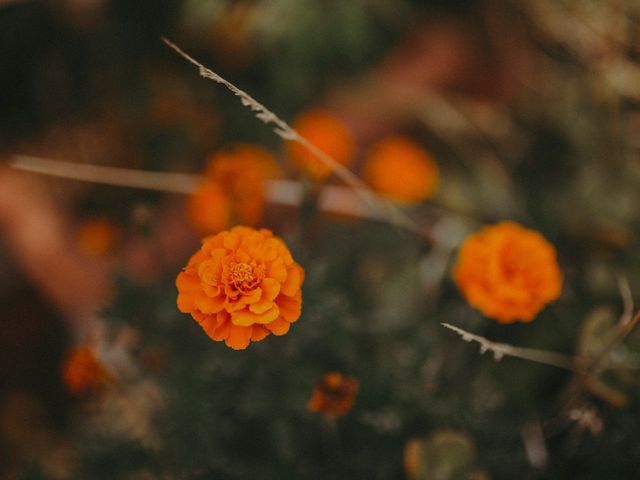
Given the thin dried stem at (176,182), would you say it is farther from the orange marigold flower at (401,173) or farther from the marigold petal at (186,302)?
the marigold petal at (186,302)

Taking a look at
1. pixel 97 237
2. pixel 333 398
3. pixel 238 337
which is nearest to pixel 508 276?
pixel 333 398

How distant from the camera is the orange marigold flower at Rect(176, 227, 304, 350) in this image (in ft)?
1.58

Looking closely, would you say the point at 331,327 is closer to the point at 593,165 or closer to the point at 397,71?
the point at 593,165

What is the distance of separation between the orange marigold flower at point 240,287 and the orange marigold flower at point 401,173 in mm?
766

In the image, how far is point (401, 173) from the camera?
1.24 meters

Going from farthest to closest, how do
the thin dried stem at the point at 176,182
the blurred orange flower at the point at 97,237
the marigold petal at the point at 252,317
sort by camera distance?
the blurred orange flower at the point at 97,237 < the thin dried stem at the point at 176,182 < the marigold petal at the point at 252,317

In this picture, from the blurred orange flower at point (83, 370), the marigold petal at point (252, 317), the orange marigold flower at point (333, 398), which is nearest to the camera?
the marigold petal at point (252, 317)

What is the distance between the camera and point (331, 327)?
2.55 ft

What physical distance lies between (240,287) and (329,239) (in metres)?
0.60

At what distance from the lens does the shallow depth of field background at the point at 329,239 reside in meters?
0.79

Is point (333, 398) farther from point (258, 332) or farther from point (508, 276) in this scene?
point (508, 276)

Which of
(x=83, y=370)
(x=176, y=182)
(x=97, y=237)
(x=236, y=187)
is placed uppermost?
(x=236, y=187)

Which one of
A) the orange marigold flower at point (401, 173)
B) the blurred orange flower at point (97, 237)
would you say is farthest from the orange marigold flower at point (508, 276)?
the blurred orange flower at point (97, 237)

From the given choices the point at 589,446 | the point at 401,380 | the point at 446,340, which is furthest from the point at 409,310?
the point at 589,446
